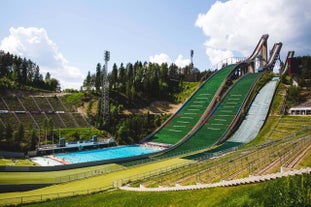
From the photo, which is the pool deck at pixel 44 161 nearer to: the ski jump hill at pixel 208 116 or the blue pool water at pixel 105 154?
the blue pool water at pixel 105 154

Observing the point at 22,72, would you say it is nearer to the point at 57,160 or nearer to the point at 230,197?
the point at 57,160

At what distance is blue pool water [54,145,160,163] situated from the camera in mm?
35534

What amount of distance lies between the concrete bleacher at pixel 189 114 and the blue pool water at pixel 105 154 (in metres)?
5.06

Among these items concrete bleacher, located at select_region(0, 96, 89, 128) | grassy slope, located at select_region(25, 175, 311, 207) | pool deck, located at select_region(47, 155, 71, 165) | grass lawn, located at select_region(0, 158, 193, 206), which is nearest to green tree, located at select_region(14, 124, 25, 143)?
pool deck, located at select_region(47, 155, 71, 165)

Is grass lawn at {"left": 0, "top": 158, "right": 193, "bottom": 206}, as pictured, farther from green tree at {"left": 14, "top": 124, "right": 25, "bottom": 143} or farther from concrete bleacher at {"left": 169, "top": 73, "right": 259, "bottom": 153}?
green tree at {"left": 14, "top": 124, "right": 25, "bottom": 143}

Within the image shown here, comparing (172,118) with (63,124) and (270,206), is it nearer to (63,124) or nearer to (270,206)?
(63,124)

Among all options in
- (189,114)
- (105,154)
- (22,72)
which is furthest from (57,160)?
(22,72)

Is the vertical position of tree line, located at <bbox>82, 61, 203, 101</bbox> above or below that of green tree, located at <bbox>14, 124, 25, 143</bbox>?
above

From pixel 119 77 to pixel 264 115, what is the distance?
132ft

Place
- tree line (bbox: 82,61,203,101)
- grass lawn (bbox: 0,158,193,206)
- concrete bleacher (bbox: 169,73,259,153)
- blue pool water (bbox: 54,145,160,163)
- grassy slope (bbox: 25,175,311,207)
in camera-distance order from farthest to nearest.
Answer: tree line (bbox: 82,61,203,101), concrete bleacher (bbox: 169,73,259,153), blue pool water (bbox: 54,145,160,163), grass lawn (bbox: 0,158,193,206), grassy slope (bbox: 25,175,311,207)

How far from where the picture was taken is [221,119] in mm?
48406

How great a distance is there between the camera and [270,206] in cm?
923

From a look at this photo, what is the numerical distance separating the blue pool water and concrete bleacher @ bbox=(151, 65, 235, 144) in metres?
5.06

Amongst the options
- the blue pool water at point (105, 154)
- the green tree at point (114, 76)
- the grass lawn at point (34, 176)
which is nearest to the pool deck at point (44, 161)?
the blue pool water at point (105, 154)
